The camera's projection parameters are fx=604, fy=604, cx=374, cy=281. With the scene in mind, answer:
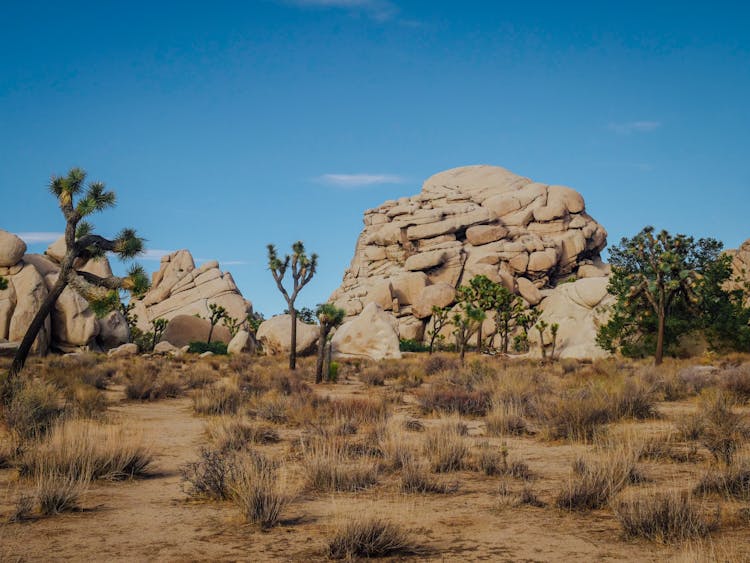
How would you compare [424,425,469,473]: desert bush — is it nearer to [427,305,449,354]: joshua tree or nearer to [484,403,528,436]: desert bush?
[484,403,528,436]: desert bush

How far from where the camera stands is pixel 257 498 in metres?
6.08

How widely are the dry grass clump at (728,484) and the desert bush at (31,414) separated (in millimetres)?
9149

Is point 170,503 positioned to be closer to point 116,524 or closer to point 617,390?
point 116,524

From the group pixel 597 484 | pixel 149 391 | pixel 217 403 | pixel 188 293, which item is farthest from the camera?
pixel 188 293

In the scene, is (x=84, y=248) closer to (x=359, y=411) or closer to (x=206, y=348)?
(x=359, y=411)

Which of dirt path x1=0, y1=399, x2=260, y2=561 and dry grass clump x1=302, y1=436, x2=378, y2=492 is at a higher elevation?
dry grass clump x1=302, y1=436, x2=378, y2=492

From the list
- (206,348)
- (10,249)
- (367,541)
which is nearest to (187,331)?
(206,348)

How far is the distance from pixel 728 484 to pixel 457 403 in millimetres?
8401

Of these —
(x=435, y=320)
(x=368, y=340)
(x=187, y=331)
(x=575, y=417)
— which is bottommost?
(x=575, y=417)

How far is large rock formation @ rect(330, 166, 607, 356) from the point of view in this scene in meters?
100

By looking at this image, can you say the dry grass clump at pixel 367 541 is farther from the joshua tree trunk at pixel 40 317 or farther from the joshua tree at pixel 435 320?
the joshua tree at pixel 435 320

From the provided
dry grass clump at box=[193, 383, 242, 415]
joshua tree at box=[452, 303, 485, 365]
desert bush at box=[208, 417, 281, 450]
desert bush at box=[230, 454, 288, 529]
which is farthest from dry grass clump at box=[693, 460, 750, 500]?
joshua tree at box=[452, 303, 485, 365]

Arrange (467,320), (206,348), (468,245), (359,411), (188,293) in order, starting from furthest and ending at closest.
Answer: (188,293) → (468,245) → (206,348) → (467,320) → (359,411)

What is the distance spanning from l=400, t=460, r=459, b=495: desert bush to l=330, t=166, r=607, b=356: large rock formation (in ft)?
285
